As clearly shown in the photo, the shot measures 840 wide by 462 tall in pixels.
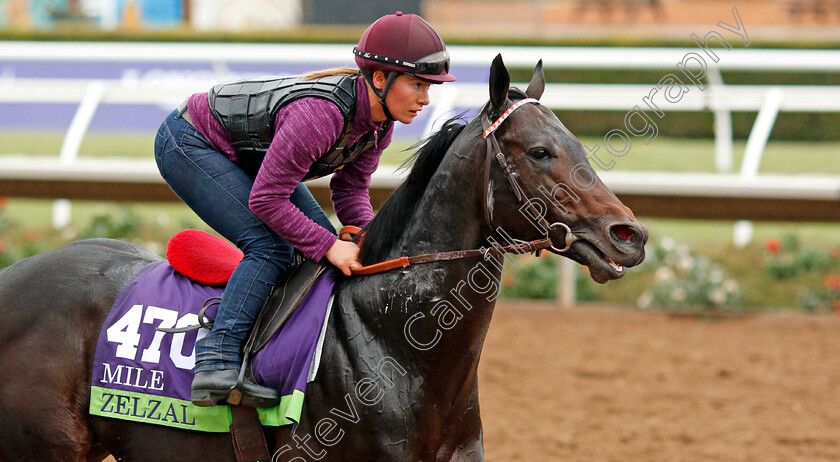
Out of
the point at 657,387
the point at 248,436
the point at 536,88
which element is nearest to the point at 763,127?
the point at 657,387

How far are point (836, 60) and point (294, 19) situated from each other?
15820 mm

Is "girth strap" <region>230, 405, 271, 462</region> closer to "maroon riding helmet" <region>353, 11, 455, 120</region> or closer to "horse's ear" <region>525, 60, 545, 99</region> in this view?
"maroon riding helmet" <region>353, 11, 455, 120</region>

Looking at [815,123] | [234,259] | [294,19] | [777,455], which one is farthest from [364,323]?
[294,19]

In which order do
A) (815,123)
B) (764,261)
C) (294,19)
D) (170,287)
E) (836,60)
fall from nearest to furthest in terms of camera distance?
(170,287) < (836,60) < (764,261) < (815,123) < (294,19)

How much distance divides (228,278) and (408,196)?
2.28 ft

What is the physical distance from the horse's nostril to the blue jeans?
3.52ft

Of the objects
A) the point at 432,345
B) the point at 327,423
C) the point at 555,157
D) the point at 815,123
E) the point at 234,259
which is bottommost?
the point at 327,423

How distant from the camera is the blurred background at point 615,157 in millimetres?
7441

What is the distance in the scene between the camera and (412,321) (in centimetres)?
273

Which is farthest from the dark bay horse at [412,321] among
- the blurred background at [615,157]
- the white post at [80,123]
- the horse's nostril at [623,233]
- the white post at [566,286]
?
the white post at [80,123]

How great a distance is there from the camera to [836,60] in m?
7.92

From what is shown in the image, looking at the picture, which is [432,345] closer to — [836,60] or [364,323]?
[364,323]

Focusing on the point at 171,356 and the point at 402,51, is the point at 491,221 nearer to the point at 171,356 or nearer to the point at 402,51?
the point at 402,51

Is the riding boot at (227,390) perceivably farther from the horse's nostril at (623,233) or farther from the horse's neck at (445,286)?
the horse's nostril at (623,233)
